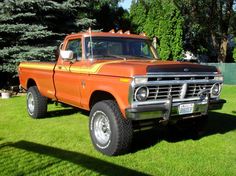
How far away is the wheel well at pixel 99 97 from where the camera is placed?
6.70m

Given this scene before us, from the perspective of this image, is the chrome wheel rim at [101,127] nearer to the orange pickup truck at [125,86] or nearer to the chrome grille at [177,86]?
the orange pickup truck at [125,86]

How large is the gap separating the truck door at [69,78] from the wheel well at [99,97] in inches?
16.0

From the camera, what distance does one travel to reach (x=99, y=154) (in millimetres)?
6527

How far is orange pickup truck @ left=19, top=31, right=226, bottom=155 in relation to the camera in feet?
19.5

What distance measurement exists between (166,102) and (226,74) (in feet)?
68.3

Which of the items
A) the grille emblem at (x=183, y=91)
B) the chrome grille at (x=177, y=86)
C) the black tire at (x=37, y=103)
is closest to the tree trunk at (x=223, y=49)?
the black tire at (x=37, y=103)

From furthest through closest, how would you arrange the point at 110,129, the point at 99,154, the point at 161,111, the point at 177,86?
1. the point at 99,154
2. the point at 177,86
3. the point at 110,129
4. the point at 161,111

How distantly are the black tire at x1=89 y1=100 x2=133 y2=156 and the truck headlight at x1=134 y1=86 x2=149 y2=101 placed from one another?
51 centimetres

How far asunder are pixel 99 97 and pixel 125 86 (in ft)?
3.99

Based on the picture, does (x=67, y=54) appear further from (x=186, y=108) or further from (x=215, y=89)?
(x=215, y=89)

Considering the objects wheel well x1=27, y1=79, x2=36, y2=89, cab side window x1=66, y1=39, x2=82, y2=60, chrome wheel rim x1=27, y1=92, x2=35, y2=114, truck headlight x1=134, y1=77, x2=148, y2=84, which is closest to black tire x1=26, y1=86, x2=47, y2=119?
chrome wheel rim x1=27, y1=92, x2=35, y2=114

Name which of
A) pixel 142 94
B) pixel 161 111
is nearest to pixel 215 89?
pixel 161 111

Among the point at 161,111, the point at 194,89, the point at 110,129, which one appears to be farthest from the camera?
the point at 194,89

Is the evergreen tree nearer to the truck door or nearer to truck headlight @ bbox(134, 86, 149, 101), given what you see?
the truck door
